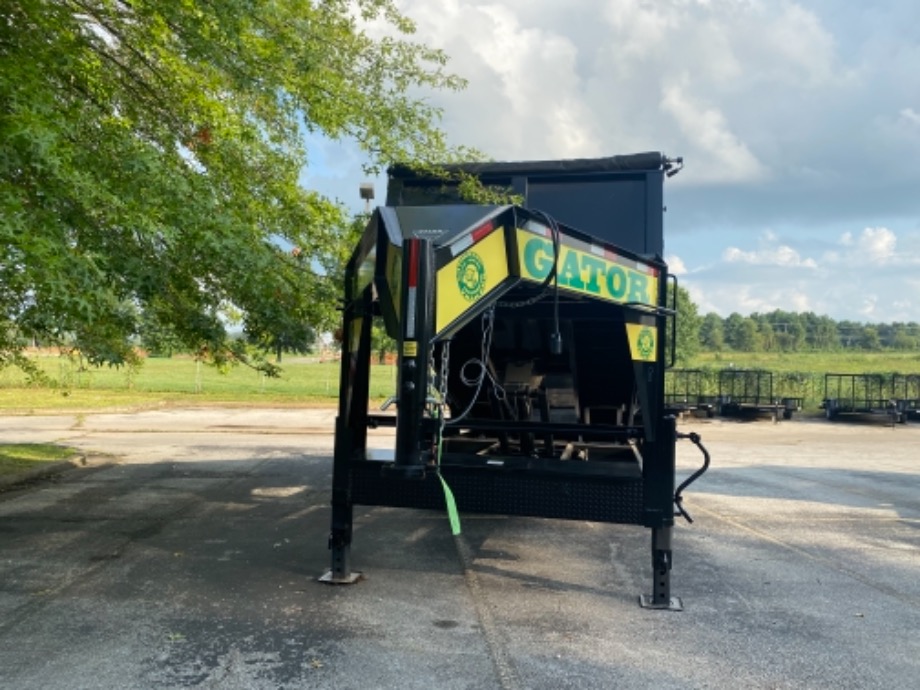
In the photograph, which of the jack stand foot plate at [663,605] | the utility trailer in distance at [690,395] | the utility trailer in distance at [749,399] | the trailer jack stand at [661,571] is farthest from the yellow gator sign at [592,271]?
the utility trailer in distance at [749,399]

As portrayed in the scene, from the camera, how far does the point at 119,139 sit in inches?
234

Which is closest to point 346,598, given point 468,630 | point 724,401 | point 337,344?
point 468,630

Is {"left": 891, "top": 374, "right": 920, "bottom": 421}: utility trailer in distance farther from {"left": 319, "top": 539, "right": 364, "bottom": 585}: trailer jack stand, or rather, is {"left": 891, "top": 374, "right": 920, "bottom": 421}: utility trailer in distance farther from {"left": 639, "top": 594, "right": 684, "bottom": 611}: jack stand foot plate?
{"left": 319, "top": 539, "right": 364, "bottom": 585}: trailer jack stand

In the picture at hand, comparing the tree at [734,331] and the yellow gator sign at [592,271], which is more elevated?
the tree at [734,331]

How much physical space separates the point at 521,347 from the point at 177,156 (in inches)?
135

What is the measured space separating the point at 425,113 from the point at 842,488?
7.82m

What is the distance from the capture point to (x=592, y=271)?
15.9 ft

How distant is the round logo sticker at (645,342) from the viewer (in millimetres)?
5367

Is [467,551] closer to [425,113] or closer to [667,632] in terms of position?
[667,632]

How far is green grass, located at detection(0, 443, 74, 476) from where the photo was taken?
34.2 ft

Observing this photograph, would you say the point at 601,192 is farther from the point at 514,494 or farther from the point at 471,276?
the point at 471,276

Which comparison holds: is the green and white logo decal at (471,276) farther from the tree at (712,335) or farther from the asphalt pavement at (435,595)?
the tree at (712,335)

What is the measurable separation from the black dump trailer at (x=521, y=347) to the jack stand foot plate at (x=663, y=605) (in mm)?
14

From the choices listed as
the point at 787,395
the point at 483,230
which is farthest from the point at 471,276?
the point at 787,395
